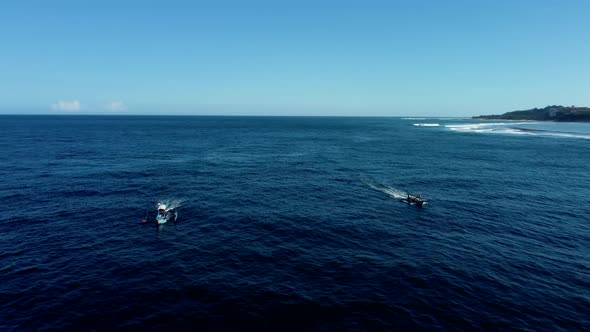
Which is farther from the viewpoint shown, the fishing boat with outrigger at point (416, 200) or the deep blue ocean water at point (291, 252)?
the fishing boat with outrigger at point (416, 200)

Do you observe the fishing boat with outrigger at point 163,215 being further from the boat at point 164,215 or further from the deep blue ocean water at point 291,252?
the deep blue ocean water at point 291,252

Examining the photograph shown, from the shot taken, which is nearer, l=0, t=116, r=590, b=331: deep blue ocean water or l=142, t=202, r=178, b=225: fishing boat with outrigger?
l=0, t=116, r=590, b=331: deep blue ocean water

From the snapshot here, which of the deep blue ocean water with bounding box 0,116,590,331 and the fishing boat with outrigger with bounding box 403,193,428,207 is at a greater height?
the fishing boat with outrigger with bounding box 403,193,428,207

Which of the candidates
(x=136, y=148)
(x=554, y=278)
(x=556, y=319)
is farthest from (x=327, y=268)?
(x=136, y=148)

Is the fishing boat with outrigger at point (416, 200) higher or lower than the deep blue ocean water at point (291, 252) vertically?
higher

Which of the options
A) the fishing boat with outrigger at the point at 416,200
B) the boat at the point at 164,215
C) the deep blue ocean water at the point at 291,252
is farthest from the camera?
the fishing boat with outrigger at the point at 416,200

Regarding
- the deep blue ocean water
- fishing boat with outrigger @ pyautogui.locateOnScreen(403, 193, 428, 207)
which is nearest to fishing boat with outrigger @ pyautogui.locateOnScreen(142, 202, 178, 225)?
the deep blue ocean water

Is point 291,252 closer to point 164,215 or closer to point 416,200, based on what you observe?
point 164,215

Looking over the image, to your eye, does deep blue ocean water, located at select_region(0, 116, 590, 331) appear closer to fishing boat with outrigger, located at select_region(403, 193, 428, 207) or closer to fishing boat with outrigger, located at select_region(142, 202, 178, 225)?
fishing boat with outrigger, located at select_region(142, 202, 178, 225)

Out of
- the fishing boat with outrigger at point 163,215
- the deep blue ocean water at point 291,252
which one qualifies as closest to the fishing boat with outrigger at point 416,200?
the deep blue ocean water at point 291,252

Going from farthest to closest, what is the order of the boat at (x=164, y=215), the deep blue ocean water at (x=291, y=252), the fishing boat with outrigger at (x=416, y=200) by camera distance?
the fishing boat with outrigger at (x=416, y=200), the boat at (x=164, y=215), the deep blue ocean water at (x=291, y=252)
